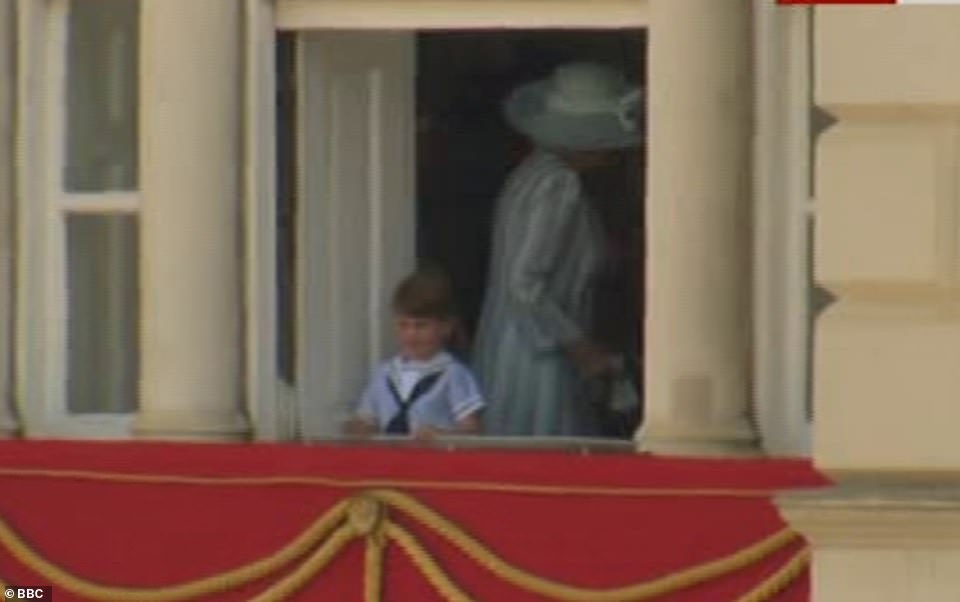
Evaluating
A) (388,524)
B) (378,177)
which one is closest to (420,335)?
(378,177)

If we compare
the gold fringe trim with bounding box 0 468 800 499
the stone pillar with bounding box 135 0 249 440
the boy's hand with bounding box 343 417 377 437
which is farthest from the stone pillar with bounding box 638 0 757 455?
the stone pillar with bounding box 135 0 249 440

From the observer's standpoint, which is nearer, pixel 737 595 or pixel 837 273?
pixel 837 273

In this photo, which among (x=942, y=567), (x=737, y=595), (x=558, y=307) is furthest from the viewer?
(x=558, y=307)

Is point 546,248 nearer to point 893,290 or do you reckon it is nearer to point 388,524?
point 388,524

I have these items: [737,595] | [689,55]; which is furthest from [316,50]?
[737,595]

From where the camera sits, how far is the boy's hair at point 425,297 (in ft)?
52.4

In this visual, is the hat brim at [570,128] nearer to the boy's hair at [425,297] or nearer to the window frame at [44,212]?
the boy's hair at [425,297]

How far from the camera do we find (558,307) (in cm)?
1608

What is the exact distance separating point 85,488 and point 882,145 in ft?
11.6

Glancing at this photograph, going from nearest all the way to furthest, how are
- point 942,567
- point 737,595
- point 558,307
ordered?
point 942,567, point 737,595, point 558,307

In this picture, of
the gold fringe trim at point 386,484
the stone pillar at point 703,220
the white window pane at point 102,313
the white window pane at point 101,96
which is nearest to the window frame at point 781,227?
the stone pillar at point 703,220

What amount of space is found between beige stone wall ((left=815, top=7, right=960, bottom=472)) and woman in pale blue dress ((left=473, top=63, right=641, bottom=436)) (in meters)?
2.55

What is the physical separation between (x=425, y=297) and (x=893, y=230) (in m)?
2.86

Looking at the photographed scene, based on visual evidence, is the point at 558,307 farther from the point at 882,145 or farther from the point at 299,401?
the point at 882,145
